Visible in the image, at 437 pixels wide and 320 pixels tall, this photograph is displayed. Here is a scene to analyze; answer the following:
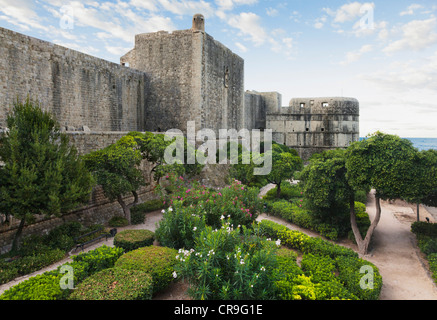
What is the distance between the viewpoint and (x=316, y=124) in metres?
37.3

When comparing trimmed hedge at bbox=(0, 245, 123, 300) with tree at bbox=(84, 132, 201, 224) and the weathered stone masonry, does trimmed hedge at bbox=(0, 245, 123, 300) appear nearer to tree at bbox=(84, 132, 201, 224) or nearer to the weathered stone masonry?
tree at bbox=(84, 132, 201, 224)

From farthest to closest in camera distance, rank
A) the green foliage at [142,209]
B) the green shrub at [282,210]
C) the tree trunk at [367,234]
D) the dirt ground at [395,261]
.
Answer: the green shrub at [282,210], the green foliage at [142,209], the tree trunk at [367,234], the dirt ground at [395,261]

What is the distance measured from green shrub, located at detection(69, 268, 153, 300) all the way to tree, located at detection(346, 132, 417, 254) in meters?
8.94

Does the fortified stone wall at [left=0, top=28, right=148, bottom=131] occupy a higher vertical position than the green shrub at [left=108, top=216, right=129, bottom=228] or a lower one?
higher

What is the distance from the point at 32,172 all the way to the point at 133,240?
12.9ft

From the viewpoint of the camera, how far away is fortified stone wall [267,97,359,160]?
3684 centimetres

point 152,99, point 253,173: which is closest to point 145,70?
point 152,99

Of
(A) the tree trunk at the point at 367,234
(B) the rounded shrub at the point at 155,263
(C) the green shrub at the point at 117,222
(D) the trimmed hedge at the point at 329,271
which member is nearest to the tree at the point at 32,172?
(B) the rounded shrub at the point at 155,263

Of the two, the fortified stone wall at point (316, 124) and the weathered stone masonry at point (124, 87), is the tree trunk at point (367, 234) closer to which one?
the weathered stone masonry at point (124, 87)

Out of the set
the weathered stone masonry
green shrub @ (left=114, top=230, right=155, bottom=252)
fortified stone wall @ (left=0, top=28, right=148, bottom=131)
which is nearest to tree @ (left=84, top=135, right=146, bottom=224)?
the weathered stone masonry

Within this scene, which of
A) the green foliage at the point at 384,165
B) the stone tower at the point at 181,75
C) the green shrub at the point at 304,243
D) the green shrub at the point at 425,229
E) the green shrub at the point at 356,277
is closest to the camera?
the green shrub at the point at 356,277

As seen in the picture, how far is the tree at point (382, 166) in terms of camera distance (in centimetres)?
1074

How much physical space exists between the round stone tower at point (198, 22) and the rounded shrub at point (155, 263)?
1603 cm

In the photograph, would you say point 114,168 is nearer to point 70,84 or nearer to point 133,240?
point 133,240
